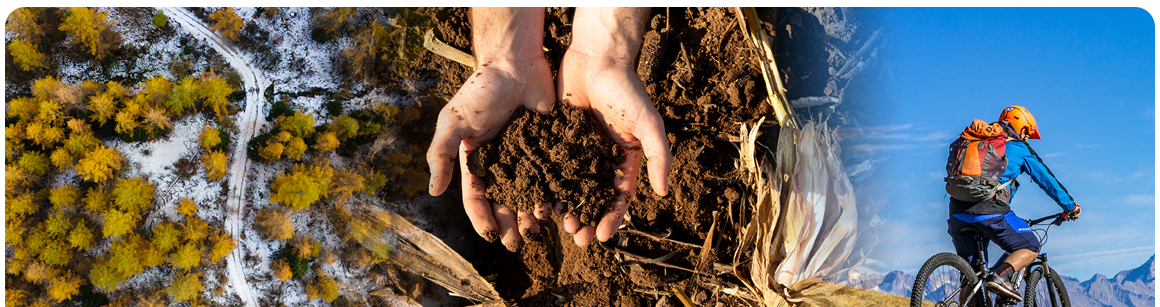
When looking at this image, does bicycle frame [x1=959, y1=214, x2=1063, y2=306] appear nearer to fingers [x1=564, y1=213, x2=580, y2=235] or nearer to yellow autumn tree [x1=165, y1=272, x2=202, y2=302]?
fingers [x1=564, y1=213, x2=580, y2=235]

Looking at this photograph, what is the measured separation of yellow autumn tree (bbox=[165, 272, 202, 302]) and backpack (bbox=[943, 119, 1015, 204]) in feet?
8.48

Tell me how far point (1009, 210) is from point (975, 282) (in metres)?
0.21

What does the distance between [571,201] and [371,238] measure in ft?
2.92

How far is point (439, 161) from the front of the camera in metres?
1.65

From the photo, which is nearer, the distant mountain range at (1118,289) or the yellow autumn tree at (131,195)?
the distant mountain range at (1118,289)

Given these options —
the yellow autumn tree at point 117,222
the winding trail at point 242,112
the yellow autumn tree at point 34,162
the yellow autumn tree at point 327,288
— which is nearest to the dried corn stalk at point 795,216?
the yellow autumn tree at point 327,288

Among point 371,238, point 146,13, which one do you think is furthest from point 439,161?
point 146,13

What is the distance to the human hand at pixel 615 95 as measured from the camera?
5.51ft

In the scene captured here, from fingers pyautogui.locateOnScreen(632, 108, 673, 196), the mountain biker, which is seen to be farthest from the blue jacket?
fingers pyautogui.locateOnScreen(632, 108, 673, 196)

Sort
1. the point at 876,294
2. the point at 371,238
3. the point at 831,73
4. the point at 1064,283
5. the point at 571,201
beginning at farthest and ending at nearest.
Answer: the point at 371,238 < the point at 831,73 < the point at 571,201 < the point at 876,294 < the point at 1064,283

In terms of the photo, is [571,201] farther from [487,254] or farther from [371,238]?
[371,238]

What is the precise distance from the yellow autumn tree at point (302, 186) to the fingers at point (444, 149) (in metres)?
0.57

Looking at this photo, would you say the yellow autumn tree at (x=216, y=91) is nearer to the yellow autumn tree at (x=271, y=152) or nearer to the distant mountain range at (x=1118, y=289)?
the yellow autumn tree at (x=271, y=152)

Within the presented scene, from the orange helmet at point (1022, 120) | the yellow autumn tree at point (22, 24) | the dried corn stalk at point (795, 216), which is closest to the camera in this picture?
the orange helmet at point (1022, 120)
